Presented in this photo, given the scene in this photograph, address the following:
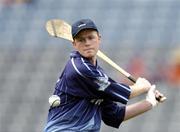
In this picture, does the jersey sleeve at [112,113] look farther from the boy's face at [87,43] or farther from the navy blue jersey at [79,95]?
the boy's face at [87,43]

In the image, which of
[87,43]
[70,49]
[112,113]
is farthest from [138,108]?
[70,49]

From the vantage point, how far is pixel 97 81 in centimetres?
504

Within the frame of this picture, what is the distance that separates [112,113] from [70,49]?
7859mm

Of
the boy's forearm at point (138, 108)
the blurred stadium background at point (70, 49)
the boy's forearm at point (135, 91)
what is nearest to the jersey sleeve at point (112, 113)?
the boy's forearm at point (138, 108)

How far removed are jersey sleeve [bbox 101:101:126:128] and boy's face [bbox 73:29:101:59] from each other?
0.47 metres

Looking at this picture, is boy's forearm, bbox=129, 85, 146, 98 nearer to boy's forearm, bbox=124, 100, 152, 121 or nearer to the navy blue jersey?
boy's forearm, bbox=124, 100, 152, 121

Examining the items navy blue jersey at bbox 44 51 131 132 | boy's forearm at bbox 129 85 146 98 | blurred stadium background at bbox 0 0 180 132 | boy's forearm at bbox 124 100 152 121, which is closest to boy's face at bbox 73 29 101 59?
navy blue jersey at bbox 44 51 131 132

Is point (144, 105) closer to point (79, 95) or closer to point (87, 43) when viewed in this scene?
point (79, 95)

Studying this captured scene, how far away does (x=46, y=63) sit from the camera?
1333 cm

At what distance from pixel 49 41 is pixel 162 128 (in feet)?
10.7

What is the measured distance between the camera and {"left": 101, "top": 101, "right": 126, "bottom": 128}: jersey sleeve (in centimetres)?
535

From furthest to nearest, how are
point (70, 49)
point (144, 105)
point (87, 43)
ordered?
point (70, 49) < point (144, 105) < point (87, 43)

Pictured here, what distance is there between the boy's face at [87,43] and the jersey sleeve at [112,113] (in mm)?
470

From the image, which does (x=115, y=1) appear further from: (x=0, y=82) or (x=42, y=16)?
(x=0, y=82)
